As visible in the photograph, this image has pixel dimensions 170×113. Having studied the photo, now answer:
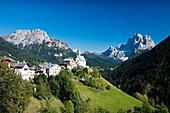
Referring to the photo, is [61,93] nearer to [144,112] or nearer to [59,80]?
[59,80]

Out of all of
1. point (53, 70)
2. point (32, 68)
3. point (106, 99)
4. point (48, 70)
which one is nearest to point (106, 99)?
point (106, 99)

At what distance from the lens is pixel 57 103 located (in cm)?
9844

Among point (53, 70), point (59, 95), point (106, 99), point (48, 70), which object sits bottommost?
point (106, 99)

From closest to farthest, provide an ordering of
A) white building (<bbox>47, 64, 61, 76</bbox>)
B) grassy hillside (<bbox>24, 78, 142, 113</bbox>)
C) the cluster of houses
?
1. the cluster of houses
2. grassy hillside (<bbox>24, 78, 142, 113</bbox>)
3. white building (<bbox>47, 64, 61, 76</bbox>)

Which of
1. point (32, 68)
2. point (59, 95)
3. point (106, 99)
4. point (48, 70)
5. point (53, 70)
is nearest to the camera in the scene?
point (59, 95)

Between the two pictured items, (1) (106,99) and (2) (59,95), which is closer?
(2) (59,95)

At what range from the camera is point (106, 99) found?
130625 mm

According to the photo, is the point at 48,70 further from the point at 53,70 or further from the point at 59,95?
the point at 59,95

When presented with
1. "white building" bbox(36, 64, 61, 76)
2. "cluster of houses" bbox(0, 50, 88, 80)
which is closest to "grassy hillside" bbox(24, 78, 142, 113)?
"white building" bbox(36, 64, 61, 76)

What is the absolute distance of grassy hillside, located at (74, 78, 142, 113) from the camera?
122438 mm

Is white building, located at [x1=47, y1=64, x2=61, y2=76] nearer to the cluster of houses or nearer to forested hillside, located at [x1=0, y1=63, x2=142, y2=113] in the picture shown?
the cluster of houses

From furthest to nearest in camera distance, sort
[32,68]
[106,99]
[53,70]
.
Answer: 1. [53,70]
2. [106,99]
3. [32,68]

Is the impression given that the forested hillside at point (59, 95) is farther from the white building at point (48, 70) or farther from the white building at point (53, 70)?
the white building at point (48, 70)

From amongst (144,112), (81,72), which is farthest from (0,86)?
(81,72)
